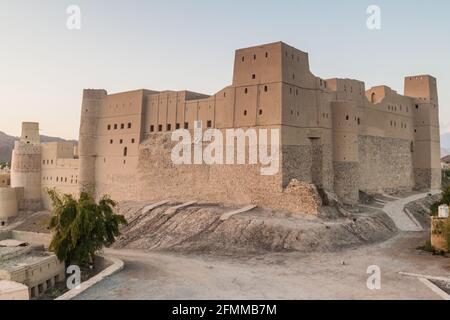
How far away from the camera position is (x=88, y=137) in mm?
42375

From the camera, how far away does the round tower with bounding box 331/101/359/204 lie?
3494 centimetres

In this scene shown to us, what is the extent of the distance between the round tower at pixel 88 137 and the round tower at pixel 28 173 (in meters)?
7.85

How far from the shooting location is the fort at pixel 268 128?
31359 mm

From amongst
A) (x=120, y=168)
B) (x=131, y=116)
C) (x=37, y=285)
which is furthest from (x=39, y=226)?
(x=37, y=285)

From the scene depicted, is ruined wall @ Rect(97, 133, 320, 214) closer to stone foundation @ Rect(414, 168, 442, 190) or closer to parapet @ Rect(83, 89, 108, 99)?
parapet @ Rect(83, 89, 108, 99)

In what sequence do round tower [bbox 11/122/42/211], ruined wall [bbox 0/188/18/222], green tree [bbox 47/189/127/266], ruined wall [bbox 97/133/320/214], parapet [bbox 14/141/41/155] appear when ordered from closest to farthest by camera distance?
green tree [bbox 47/189/127/266] → ruined wall [bbox 97/133/320/214] → ruined wall [bbox 0/188/18/222] → round tower [bbox 11/122/42/211] → parapet [bbox 14/141/41/155]

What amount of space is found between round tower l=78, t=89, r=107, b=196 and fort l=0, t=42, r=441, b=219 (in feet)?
0.32

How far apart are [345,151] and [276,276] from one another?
696 inches

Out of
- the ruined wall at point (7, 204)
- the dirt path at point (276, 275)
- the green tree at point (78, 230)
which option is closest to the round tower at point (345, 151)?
the dirt path at point (276, 275)

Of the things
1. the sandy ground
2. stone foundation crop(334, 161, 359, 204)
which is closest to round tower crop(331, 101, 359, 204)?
stone foundation crop(334, 161, 359, 204)

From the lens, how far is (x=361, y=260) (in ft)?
76.2

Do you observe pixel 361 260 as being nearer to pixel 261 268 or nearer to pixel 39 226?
pixel 261 268

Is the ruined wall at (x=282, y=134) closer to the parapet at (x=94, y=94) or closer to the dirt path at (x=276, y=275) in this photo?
the parapet at (x=94, y=94)
